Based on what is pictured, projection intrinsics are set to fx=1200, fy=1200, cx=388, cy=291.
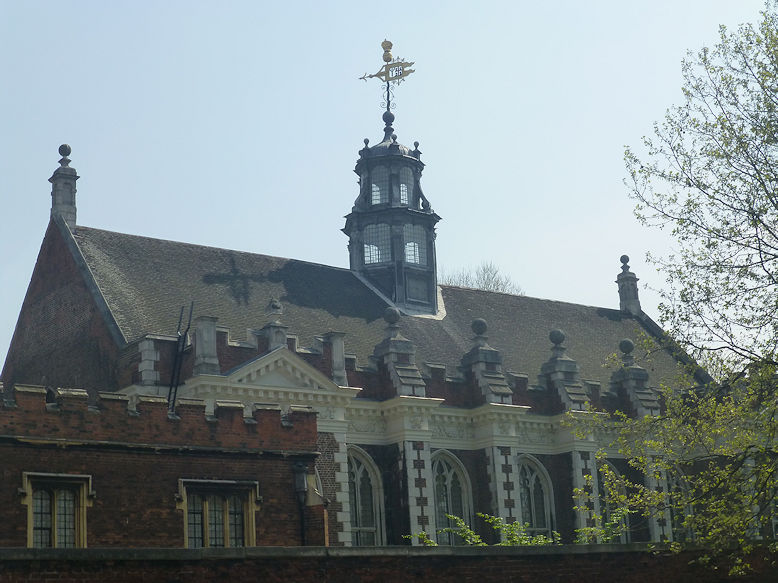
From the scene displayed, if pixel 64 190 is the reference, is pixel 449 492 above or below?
below

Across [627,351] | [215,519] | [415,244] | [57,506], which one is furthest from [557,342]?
[57,506]

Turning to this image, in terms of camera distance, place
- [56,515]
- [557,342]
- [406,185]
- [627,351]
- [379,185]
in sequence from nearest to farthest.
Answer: [56,515] < [557,342] < [627,351] < [379,185] < [406,185]

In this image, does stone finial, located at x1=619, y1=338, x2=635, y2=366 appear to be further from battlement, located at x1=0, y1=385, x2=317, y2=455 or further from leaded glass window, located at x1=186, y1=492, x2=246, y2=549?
leaded glass window, located at x1=186, y1=492, x2=246, y2=549

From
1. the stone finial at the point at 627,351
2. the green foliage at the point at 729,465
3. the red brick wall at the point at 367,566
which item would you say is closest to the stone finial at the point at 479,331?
the stone finial at the point at 627,351

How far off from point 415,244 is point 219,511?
21.3m

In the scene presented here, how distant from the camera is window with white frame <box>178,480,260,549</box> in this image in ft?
76.9

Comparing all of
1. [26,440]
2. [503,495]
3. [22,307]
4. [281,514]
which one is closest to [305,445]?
[281,514]

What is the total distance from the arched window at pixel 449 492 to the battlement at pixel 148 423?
11.5 meters

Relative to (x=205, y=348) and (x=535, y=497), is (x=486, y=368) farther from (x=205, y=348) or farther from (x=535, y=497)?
(x=205, y=348)

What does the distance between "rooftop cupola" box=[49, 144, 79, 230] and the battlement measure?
41.6 feet

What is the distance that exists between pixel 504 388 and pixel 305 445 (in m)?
13.1

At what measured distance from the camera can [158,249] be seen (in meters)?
37.5

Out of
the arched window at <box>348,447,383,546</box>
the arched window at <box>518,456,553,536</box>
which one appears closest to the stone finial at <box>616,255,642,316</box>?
the arched window at <box>518,456,553,536</box>

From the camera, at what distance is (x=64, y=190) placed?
36.2m
